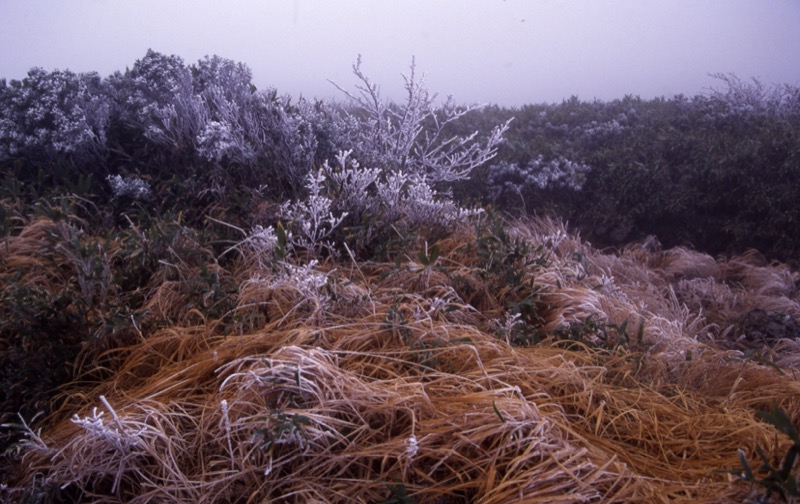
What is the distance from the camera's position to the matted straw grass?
2133 millimetres

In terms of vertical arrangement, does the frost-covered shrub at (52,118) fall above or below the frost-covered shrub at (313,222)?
above

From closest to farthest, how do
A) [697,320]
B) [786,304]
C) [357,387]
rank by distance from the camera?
[357,387], [697,320], [786,304]

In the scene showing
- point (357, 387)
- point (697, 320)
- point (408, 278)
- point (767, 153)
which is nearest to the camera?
point (357, 387)

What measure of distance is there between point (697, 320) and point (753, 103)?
587cm

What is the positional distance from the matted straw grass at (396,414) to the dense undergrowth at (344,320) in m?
0.01

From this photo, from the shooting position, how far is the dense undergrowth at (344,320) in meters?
2.21

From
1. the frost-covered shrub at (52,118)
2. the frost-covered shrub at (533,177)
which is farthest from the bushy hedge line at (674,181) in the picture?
the frost-covered shrub at (52,118)

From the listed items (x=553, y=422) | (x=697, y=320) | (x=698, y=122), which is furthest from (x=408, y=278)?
(x=698, y=122)

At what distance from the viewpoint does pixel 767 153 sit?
245 inches

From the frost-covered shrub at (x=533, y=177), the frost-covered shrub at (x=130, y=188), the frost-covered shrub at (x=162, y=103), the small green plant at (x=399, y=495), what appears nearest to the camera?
the small green plant at (x=399, y=495)

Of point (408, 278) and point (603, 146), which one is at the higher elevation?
point (603, 146)

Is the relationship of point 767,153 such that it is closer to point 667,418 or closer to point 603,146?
point 603,146

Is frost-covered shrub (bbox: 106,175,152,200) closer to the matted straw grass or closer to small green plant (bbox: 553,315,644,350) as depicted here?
the matted straw grass

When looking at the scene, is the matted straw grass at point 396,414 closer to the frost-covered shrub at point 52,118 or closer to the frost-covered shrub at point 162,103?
the frost-covered shrub at point 162,103
